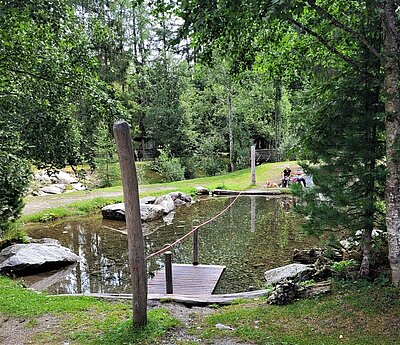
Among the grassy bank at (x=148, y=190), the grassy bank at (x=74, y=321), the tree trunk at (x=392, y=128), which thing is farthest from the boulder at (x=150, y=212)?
the tree trunk at (x=392, y=128)

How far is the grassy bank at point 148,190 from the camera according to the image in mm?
15130

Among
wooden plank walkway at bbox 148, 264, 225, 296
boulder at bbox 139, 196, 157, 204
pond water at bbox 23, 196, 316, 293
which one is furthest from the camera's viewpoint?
boulder at bbox 139, 196, 157, 204

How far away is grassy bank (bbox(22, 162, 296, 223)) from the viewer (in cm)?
1513

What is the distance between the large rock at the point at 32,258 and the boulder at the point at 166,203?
6490 millimetres

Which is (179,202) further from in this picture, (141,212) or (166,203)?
(141,212)

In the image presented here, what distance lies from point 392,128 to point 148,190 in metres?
16.7

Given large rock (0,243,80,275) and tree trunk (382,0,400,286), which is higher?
tree trunk (382,0,400,286)

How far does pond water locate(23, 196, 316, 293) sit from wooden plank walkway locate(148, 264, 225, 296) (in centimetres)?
22

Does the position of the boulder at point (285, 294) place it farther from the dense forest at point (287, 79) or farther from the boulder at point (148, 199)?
the boulder at point (148, 199)

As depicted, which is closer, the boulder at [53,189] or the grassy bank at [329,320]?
the grassy bank at [329,320]

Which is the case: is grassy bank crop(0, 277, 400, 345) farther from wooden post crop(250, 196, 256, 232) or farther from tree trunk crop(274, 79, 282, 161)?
tree trunk crop(274, 79, 282, 161)

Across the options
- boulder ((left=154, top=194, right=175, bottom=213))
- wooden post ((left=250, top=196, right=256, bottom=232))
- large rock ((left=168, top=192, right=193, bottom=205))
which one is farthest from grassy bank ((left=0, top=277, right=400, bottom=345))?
large rock ((left=168, top=192, right=193, bottom=205))

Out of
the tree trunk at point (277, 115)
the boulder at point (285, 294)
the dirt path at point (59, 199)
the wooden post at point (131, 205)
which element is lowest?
the dirt path at point (59, 199)

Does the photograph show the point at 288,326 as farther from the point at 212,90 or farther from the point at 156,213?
the point at 212,90
